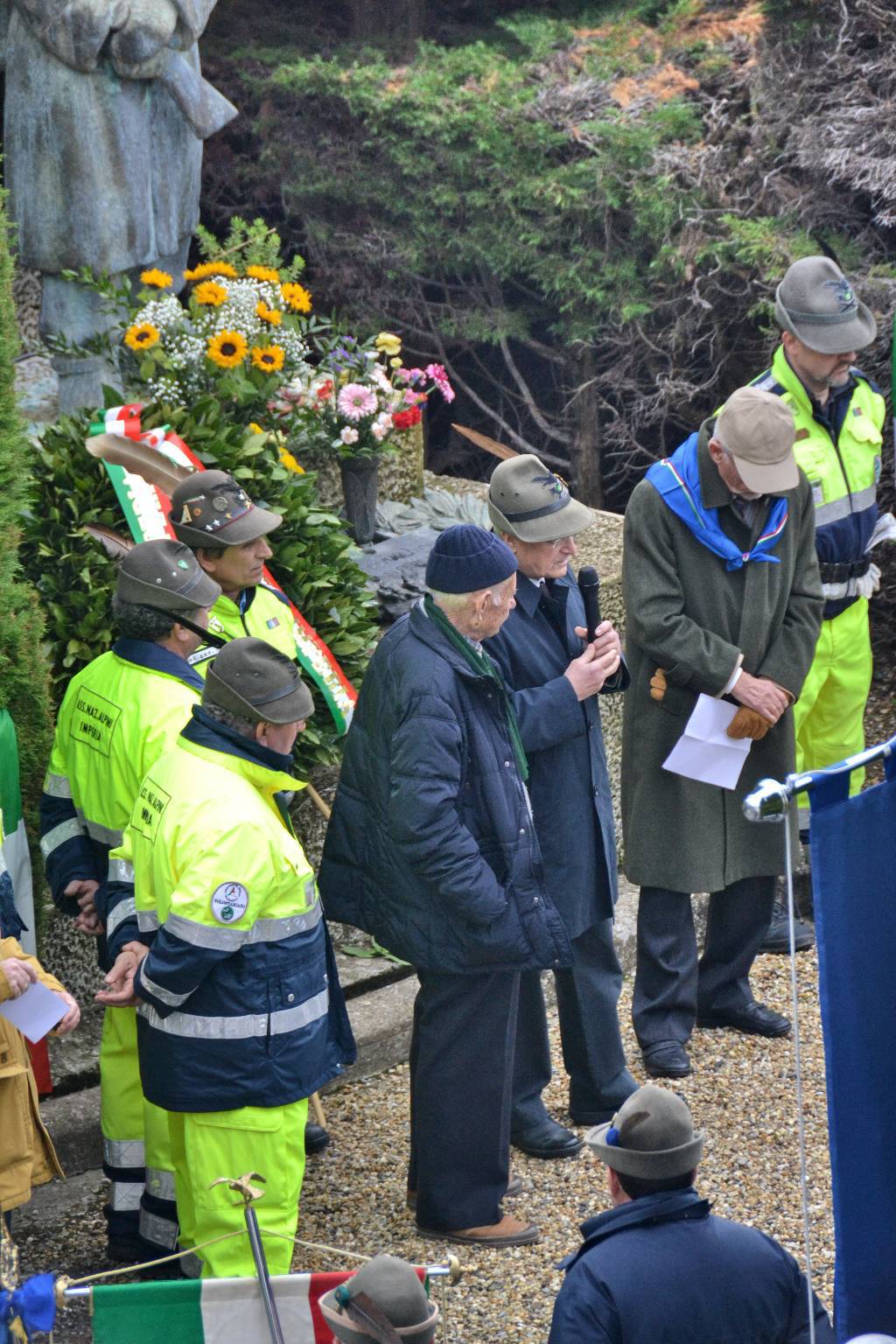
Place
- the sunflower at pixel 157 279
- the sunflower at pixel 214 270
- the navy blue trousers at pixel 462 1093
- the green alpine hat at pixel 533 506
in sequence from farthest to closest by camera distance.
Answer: the sunflower at pixel 214 270 < the sunflower at pixel 157 279 < the green alpine hat at pixel 533 506 < the navy blue trousers at pixel 462 1093

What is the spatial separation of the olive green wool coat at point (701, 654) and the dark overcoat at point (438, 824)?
0.98m

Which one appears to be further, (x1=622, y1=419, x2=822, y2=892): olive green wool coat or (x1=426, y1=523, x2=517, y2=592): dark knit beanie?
(x1=622, y1=419, x2=822, y2=892): olive green wool coat

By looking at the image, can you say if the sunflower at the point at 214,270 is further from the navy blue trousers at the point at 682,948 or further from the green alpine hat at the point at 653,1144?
the green alpine hat at the point at 653,1144

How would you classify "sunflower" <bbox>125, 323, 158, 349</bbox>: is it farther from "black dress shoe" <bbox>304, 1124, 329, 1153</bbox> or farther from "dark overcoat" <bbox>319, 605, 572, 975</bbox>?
"black dress shoe" <bbox>304, 1124, 329, 1153</bbox>

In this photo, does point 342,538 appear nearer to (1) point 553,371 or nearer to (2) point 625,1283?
(2) point 625,1283

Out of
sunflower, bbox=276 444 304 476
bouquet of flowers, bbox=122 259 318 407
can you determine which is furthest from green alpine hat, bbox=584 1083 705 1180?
bouquet of flowers, bbox=122 259 318 407

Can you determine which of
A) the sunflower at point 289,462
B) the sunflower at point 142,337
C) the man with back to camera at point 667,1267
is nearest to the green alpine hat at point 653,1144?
the man with back to camera at point 667,1267

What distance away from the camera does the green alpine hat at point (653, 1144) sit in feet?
9.41

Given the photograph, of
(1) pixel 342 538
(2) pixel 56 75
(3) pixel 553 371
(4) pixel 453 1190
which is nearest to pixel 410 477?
(1) pixel 342 538

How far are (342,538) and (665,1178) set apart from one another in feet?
11.8

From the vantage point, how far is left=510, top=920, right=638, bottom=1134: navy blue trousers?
195 inches

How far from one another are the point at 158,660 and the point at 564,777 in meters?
1.18

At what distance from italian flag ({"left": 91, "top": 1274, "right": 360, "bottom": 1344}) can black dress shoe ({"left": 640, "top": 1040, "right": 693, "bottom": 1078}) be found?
2.46m

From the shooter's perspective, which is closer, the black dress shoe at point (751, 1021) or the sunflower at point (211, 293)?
the black dress shoe at point (751, 1021)
